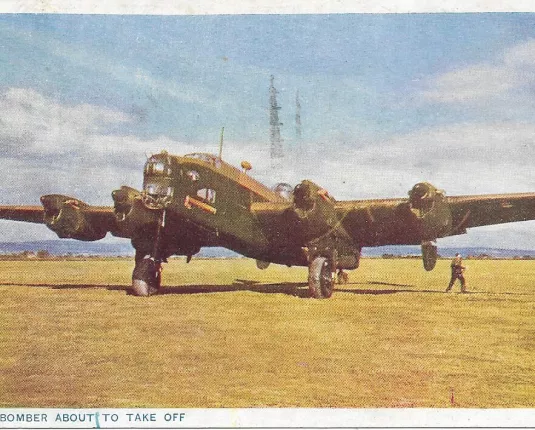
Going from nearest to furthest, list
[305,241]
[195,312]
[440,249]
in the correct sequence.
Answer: [195,312] → [440,249] → [305,241]

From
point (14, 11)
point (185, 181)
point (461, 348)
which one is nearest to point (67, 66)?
point (14, 11)

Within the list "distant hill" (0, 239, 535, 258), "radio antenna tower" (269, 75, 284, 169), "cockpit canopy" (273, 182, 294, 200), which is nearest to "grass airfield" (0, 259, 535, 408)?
"distant hill" (0, 239, 535, 258)

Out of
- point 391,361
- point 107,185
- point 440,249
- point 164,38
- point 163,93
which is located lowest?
point 391,361

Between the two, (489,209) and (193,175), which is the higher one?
(193,175)

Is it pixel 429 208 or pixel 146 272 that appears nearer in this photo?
pixel 429 208

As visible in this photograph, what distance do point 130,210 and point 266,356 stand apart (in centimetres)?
506

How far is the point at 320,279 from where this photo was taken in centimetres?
1256

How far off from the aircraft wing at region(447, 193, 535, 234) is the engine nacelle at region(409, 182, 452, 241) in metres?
0.41

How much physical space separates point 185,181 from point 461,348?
6.20 metres

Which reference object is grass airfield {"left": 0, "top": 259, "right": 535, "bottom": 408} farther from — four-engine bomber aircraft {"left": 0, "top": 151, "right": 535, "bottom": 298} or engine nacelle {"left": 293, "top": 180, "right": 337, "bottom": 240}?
engine nacelle {"left": 293, "top": 180, "right": 337, "bottom": 240}

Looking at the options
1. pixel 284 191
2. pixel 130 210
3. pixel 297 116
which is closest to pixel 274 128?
pixel 297 116

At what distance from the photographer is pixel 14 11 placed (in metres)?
9.51

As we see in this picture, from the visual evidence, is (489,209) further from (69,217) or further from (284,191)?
(69,217)

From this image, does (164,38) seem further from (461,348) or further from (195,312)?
(461,348)
